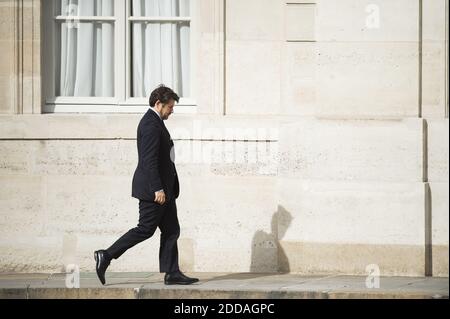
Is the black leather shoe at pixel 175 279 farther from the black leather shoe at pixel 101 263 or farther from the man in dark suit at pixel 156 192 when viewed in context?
the black leather shoe at pixel 101 263

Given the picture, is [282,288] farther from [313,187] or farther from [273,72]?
[273,72]

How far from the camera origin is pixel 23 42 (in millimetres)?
12570

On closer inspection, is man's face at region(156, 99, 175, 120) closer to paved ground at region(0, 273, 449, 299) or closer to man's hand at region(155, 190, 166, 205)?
man's hand at region(155, 190, 166, 205)

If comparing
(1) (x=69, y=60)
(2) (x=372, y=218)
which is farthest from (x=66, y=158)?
(2) (x=372, y=218)

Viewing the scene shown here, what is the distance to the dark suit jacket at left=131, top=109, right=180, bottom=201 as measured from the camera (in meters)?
10.8

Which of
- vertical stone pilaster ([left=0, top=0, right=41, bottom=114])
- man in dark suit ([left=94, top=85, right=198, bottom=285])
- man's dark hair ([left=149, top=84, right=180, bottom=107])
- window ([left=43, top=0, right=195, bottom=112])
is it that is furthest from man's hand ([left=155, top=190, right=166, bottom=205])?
vertical stone pilaster ([left=0, top=0, right=41, bottom=114])

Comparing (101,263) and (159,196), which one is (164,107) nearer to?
(159,196)

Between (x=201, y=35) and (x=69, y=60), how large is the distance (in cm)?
161

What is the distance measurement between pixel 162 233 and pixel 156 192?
1.70 ft

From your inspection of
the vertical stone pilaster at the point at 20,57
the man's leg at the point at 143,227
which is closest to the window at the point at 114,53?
the vertical stone pilaster at the point at 20,57

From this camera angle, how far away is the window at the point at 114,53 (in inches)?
508

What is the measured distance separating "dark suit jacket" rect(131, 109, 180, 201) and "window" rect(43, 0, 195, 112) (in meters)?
1.91

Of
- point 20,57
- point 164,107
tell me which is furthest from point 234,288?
point 20,57

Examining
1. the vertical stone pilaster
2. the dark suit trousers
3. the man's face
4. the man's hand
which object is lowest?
the dark suit trousers
